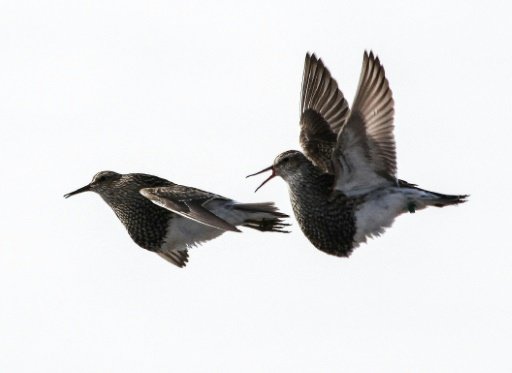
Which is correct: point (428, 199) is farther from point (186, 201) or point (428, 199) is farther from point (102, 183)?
point (102, 183)

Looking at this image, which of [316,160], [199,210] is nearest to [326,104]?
[316,160]

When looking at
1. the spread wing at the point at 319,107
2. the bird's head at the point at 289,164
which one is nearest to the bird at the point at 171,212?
the bird's head at the point at 289,164

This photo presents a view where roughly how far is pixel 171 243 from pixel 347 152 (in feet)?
10.2

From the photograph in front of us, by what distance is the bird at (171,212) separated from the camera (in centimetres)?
1938

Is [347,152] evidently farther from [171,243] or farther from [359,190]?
[171,243]

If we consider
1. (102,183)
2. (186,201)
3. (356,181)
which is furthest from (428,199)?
(102,183)

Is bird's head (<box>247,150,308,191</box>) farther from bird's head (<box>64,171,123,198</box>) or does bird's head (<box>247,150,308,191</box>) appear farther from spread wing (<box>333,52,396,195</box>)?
bird's head (<box>64,171,123,198</box>)

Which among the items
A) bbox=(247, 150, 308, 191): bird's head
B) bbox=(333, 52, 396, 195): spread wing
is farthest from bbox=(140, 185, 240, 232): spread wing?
bbox=(333, 52, 396, 195): spread wing

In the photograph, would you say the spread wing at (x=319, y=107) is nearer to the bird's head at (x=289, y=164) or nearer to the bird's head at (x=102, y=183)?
the bird's head at (x=289, y=164)

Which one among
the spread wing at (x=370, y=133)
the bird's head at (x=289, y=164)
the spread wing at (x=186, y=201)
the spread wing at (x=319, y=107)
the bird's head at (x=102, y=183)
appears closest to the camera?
the spread wing at (x=370, y=133)

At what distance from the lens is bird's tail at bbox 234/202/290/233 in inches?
760

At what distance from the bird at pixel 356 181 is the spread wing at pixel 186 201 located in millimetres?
852

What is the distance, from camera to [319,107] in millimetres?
21141

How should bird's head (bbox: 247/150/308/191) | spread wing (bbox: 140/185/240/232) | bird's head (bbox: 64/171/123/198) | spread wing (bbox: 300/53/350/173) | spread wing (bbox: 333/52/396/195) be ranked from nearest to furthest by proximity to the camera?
spread wing (bbox: 333/52/396/195)
spread wing (bbox: 140/185/240/232)
bird's head (bbox: 247/150/308/191)
spread wing (bbox: 300/53/350/173)
bird's head (bbox: 64/171/123/198)
